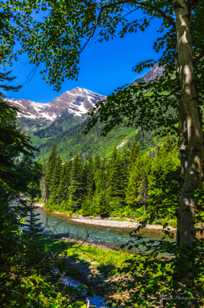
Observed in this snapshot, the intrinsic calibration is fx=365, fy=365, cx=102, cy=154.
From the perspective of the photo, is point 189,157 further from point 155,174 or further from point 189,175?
point 155,174

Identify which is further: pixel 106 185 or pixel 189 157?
pixel 106 185

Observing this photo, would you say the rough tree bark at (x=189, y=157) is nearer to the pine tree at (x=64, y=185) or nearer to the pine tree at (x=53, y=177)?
the pine tree at (x=64, y=185)

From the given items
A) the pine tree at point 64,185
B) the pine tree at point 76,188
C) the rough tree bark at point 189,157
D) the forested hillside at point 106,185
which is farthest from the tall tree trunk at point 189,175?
the pine tree at point 64,185

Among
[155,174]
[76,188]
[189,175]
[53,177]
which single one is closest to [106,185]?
[76,188]

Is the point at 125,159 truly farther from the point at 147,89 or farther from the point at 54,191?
the point at 147,89

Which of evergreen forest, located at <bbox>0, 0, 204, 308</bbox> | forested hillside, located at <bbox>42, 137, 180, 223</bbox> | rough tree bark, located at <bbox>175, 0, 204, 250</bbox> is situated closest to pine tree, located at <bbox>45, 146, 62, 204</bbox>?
forested hillside, located at <bbox>42, 137, 180, 223</bbox>

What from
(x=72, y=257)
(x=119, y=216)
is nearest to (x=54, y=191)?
(x=119, y=216)

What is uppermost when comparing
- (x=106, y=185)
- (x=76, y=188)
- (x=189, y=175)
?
(x=106, y=185)

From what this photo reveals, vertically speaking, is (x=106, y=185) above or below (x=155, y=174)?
above

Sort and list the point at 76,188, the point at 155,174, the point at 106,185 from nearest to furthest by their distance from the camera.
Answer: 1. the point at 155,174
2. the point at 106,185
3. the point at 76,188

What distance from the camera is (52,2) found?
612 centimetres

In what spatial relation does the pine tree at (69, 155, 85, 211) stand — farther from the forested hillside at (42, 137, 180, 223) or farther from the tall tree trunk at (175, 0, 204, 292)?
the tall tree trunk at (175, 0, 204, 292)

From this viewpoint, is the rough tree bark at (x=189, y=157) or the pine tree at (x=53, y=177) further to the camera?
the pine tree at (x=53, y=177)

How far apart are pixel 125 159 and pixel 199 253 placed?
340ft
